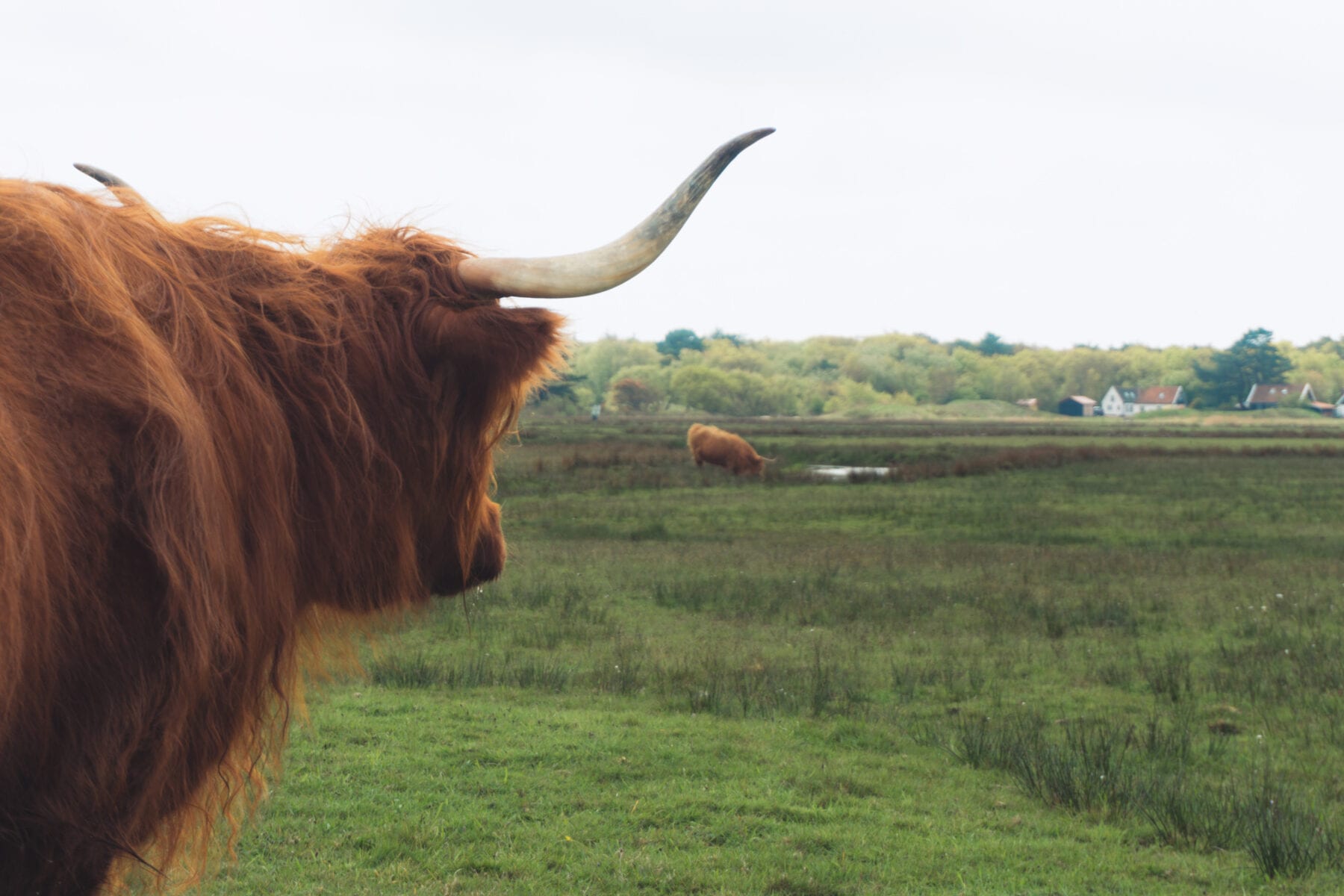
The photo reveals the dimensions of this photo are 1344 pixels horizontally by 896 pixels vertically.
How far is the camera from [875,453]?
3938cm

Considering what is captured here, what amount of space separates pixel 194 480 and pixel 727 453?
30.2m

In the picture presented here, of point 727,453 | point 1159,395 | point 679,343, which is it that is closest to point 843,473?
point 727,453

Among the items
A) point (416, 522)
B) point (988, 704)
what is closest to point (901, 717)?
point (988, 704)

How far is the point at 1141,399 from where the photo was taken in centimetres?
13238

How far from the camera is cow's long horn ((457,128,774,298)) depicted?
2.46 metres

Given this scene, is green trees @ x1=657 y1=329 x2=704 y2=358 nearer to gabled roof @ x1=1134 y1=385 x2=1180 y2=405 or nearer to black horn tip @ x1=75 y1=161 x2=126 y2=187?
gabled roof @ x1=1134 y1=385 x2=1180 y2=405

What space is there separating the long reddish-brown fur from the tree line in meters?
80.8

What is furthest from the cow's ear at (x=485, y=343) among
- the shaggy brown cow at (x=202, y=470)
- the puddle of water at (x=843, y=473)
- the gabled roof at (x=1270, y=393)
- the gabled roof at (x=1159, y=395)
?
the gabled roof at (x=1159, y=395)

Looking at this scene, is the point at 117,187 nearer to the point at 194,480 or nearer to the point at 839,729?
the point at 194,480

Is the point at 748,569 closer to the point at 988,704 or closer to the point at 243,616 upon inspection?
the point at 988,704

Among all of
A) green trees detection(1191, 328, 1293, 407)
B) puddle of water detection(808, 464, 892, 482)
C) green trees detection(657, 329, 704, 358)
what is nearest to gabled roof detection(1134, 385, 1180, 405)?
green trees detection(1191, 328, 1293, 407)

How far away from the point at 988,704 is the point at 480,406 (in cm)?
585

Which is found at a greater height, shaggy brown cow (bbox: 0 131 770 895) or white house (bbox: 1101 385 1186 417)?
shaggy brown cow (bbox: 0 131 770 895)

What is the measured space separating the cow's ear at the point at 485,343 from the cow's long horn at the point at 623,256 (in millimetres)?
76
